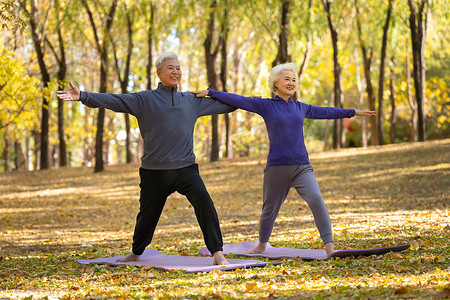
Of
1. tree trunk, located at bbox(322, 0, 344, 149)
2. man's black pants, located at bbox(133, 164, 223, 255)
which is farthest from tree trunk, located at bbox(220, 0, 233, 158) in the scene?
man's black pants, located at bbox(133, 164, 223, 255)

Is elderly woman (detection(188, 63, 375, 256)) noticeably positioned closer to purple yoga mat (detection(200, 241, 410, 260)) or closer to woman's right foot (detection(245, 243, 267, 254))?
purple yoga mat (detection(200, 241, 410, 260))

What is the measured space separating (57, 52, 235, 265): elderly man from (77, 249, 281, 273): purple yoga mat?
19 centimetres

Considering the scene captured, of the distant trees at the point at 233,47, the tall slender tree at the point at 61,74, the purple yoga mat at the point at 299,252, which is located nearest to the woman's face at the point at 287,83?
the purple yoga mat at the point at 299,252

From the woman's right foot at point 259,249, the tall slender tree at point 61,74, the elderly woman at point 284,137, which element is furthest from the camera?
the tall slender tree at point 61,74

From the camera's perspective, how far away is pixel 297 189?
6148 millimetres

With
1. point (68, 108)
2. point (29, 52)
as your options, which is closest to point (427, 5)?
point (29, 52)

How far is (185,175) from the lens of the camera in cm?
582

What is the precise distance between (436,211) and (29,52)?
24087 mm

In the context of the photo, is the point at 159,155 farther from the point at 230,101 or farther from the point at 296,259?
the point at 296,259

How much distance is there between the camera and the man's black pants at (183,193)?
5.75 m

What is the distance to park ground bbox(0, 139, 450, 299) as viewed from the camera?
4762mm

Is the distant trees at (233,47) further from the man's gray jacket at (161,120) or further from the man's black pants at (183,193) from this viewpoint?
the man's black pants at (183,193)

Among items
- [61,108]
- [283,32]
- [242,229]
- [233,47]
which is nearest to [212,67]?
[283,32]

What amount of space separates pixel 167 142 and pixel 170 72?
2.25ft
